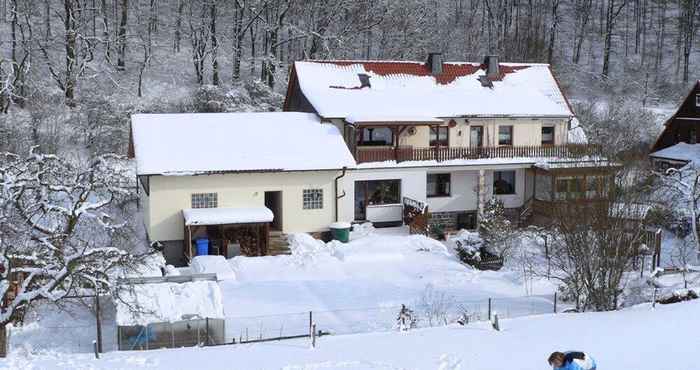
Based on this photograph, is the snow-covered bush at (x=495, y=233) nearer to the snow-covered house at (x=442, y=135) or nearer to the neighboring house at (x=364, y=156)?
the neighboring house at (x=364, y=156)

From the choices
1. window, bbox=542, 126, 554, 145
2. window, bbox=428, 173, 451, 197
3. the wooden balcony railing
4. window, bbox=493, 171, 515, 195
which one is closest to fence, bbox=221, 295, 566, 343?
the wooden balcony railing

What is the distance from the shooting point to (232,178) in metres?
26.4

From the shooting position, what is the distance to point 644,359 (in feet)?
47.9

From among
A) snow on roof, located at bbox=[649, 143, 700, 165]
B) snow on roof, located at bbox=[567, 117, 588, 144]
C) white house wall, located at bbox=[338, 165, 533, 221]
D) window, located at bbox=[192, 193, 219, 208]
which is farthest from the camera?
snow on roof, located at bbox=[649, 143, 700, 165]

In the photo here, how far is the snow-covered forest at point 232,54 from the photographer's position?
1609 inches

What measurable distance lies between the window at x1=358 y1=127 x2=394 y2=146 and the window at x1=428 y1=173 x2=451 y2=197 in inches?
88.4

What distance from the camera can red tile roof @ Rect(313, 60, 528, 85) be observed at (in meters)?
33.6

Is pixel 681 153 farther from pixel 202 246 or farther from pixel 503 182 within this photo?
pixel 202 246

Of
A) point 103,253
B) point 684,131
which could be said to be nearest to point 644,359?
point 103,253

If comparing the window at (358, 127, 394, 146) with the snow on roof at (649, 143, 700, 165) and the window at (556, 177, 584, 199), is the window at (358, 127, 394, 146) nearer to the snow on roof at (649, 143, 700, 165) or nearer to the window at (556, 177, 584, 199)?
the window at (556, 177, 584, 199)

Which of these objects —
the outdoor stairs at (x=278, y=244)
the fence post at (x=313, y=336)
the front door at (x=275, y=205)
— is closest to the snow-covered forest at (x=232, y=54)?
the front door at (x=275, y=205)

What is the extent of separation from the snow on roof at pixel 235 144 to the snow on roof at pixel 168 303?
8.55 metres

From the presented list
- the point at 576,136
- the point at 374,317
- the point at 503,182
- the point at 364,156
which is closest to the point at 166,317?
the point at 374,317

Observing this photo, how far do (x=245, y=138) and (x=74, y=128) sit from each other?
621 inches
